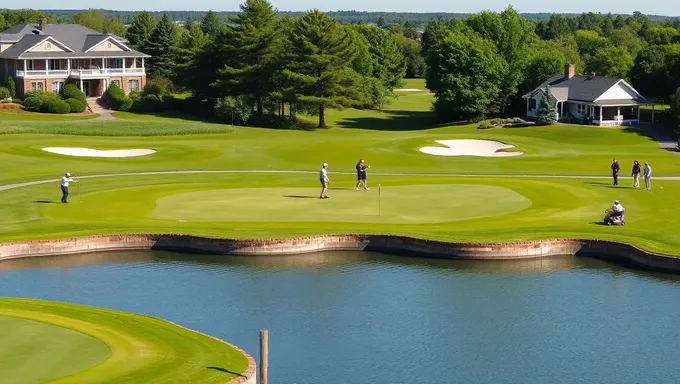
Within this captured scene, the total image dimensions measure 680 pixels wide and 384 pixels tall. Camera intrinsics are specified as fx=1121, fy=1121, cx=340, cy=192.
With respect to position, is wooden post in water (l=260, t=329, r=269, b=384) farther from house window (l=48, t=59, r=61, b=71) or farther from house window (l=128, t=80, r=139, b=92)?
house window (l=128, t=80, r=139, b=92)

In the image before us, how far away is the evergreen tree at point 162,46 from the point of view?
14762cm

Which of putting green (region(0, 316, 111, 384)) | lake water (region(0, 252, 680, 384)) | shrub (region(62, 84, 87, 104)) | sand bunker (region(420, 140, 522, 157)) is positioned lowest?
lake water (region(0, 252, 680, 384))

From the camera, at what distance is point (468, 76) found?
114 metres

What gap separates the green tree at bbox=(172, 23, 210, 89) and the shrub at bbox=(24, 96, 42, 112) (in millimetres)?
15955

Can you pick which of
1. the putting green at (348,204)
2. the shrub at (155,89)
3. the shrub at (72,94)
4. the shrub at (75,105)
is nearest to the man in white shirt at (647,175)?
the putting green at (348,204)

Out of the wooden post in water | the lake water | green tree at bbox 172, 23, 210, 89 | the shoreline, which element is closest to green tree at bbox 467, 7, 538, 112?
green tree at bbox 172, 23, 210, 89

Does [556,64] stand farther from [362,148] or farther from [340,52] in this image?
[362,148]

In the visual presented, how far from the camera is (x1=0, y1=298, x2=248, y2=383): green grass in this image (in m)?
27.1

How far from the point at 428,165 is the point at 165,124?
3079cm

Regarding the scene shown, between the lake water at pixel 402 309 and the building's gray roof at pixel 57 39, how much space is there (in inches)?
3151

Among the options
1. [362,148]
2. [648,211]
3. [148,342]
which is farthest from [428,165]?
[148,342]

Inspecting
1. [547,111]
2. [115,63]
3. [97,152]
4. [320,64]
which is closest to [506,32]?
[320,64]

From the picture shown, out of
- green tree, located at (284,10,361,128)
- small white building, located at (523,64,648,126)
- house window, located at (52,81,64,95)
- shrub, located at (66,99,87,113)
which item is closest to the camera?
small white building, located at (523,64,648,126)

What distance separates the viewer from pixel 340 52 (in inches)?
4291
